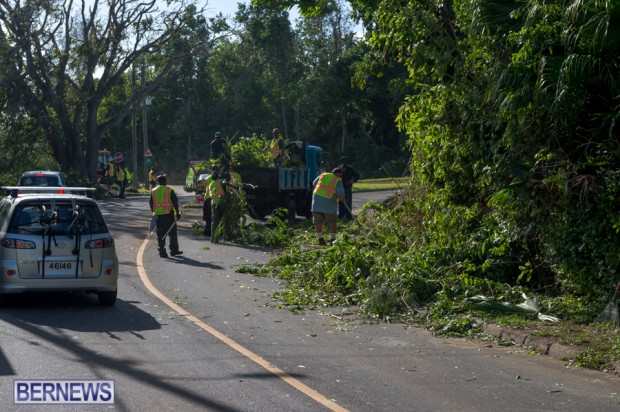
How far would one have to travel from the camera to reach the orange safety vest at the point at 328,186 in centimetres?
1928

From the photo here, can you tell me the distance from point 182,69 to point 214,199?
62.1 meters

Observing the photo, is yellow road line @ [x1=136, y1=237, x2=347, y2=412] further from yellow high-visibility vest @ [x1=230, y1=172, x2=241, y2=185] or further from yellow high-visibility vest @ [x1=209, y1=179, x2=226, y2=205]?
yellow high-visibility vest @ [x1=230, y1=172, x2=241, y2=185]

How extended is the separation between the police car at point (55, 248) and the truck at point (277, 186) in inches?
447

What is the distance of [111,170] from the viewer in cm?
4869

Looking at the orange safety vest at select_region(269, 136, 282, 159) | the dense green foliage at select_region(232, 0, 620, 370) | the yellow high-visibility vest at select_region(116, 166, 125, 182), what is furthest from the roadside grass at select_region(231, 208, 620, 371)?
the yellow high-visibility vest at select_region(116, 166, 125, 182)

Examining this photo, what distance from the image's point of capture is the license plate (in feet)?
40.1

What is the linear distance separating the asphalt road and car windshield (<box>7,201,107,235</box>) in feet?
3.52

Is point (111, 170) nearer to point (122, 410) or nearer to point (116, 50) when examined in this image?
point (116, 50)

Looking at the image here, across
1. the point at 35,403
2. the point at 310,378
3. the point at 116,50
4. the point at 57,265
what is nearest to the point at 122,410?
the point at 35,403

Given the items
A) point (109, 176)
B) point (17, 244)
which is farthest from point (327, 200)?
point (109, 176)

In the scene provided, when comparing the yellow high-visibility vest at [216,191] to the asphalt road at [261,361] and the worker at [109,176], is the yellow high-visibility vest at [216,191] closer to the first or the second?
the asphalt road at [261,361]

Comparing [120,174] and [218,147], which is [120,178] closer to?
[120,174]

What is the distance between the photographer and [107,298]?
12.7m

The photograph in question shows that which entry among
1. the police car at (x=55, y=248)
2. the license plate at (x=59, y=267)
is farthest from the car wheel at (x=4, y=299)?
the license plate at (x=59, y=267)
